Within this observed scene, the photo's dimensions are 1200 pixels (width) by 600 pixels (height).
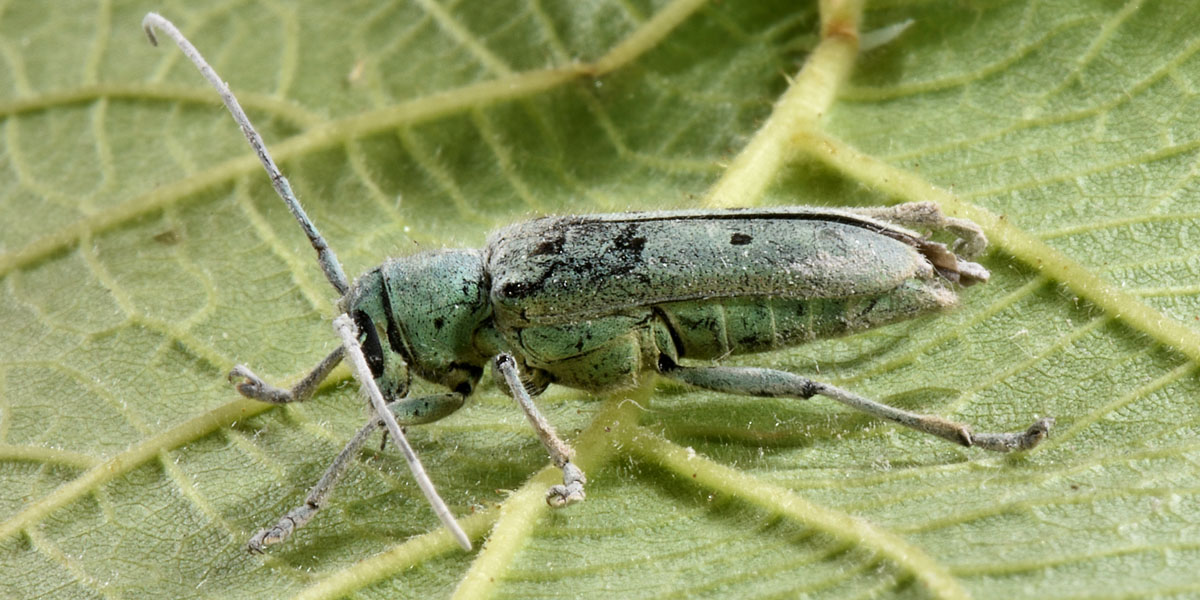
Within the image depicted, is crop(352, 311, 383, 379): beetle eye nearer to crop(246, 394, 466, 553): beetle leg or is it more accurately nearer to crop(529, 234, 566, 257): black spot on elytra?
crop(246, 394, 466, 553): beetle leg

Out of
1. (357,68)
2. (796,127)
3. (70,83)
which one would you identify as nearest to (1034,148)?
(796,127)

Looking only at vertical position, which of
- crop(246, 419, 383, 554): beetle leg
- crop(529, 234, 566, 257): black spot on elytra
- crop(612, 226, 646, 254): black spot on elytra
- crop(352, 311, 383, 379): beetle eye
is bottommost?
crop(246, 419, 383, 554): beetle leg

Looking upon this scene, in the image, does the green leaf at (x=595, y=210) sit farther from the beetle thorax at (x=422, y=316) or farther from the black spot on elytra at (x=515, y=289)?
the black spot on elytra at (x=515, y=289)

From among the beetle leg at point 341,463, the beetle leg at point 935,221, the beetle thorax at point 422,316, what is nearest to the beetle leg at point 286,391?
the beetle thorax at point 422,316

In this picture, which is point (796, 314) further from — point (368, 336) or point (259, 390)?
point (259, 390)

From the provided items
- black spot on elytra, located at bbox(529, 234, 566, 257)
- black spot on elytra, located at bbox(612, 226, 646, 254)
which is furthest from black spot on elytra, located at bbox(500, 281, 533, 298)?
black spot on elytra, located at bbox(612, 226, 646, 254)
